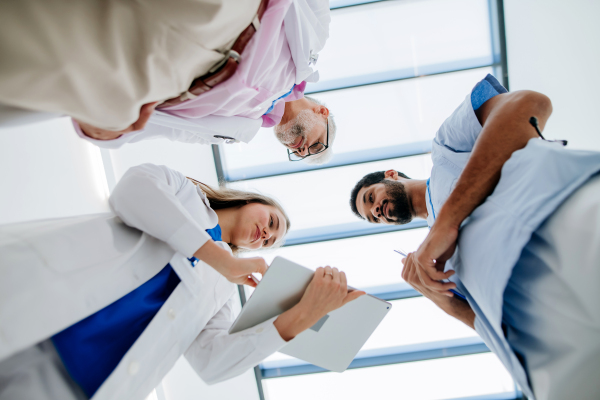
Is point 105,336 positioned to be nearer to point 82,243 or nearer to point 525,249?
point 82,243

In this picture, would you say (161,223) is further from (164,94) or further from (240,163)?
(240,163)

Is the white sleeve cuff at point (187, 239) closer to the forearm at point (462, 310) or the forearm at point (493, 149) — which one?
the forearm at point (493, 149)

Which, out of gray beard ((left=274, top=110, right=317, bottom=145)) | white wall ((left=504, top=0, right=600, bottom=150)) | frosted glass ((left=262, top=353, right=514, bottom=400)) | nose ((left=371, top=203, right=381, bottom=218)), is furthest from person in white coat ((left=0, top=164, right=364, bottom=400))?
frosted glass ((left=262, top=353, right=514, bottom=400))

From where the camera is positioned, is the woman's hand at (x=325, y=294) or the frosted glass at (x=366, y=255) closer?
the woman's hand at (x=325, y=294)

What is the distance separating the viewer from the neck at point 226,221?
1.76 m

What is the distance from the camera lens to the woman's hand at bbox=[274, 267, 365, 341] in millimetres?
1204

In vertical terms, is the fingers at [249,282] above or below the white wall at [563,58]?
below

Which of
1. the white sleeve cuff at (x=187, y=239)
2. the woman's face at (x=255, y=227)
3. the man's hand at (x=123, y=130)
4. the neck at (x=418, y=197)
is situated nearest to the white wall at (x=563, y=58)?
the neck at (x=418, y=197)

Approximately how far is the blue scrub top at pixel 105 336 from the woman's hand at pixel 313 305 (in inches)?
18.7

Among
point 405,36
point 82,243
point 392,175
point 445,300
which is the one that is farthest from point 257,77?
point 405,36

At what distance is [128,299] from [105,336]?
4.8 inches

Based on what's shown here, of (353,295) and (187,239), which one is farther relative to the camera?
(353,295)

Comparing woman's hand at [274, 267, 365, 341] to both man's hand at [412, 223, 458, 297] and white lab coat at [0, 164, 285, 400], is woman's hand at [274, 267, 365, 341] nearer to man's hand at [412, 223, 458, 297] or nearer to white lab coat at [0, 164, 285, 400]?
white lab coat at [0, 164, 285, 400]

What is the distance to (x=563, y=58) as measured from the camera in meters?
2.63
